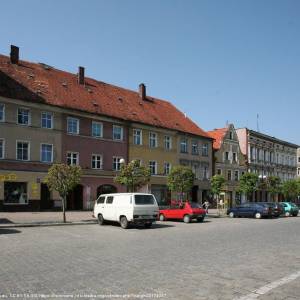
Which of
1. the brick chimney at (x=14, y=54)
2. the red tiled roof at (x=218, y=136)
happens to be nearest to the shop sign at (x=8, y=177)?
the brick chimney at (x=14, y=54)

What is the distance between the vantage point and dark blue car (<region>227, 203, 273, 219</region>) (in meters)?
36.1

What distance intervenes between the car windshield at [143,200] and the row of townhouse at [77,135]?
387 inches

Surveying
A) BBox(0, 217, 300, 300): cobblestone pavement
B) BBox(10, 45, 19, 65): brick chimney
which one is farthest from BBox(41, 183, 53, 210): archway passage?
BBox(0, 217, 300, 300): cobblestone pavement

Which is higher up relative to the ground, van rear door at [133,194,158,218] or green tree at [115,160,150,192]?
green tree at [115,160,150,192]

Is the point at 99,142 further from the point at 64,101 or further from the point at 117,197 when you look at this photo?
the point at 117,197

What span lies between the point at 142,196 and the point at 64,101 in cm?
1890

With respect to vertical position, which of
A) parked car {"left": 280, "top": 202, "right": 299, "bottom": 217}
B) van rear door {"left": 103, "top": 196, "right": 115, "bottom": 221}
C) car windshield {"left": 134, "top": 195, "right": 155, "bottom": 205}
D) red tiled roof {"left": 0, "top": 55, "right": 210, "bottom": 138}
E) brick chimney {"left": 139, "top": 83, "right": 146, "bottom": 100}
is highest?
brick chimney {"left": 139, "top": 83, "right": 146, "bottom": 100}

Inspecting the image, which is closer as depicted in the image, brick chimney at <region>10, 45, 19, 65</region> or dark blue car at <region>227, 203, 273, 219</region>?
dark blue car at <region>227, 203, 273, 219</region>

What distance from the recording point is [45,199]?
37219 millimetres

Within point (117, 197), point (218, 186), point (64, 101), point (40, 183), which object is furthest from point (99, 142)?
point (117, 197)

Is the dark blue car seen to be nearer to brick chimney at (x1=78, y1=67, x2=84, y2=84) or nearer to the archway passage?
the archway passage

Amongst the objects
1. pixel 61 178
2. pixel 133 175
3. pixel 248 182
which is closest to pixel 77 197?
pixel 133 175

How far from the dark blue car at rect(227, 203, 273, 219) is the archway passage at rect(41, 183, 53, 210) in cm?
1611

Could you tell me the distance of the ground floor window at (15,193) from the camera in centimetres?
3488
